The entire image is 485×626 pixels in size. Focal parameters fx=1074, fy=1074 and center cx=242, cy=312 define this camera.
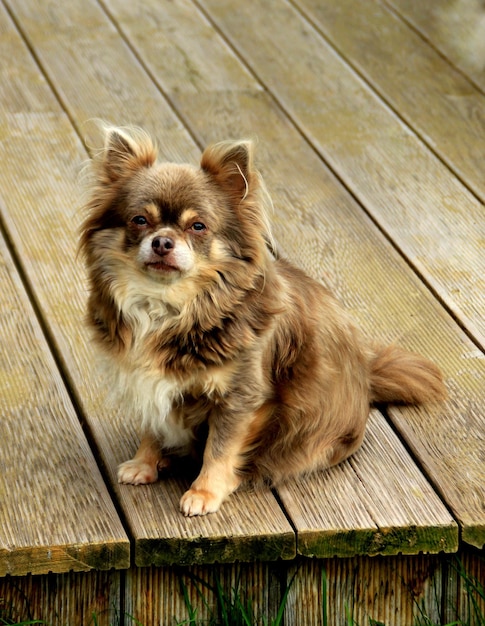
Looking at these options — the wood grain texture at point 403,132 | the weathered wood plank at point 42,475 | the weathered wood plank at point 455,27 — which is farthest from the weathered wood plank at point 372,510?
the weathered wood plank at point 455,27

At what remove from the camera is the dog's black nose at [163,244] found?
232 centimetres

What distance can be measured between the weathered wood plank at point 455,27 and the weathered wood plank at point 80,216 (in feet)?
4.47

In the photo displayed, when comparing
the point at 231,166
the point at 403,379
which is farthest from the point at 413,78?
the point at 231,166

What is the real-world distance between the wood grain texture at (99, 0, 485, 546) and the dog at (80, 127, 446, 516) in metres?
0.32

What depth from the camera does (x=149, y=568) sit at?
2.44 m

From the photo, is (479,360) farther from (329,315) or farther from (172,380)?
(172,380)

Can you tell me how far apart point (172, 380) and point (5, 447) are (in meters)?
0.51

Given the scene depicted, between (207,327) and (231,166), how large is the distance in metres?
0.38

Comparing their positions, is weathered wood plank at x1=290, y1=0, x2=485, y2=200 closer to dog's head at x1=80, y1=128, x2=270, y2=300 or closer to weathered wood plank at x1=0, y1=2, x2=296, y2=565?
weathered wood plank at x1=0, y1=2, x2=296, y2=565

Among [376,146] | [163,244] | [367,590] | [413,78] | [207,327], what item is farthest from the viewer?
[413,78]

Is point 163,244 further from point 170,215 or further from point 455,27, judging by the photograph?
point 455,27

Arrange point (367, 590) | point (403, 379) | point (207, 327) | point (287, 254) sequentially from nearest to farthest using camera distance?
point (207, 327), point (367, 590), point (403, 379), point (287, 254)

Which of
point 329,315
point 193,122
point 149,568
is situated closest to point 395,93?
point 193,122

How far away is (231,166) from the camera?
248cm
